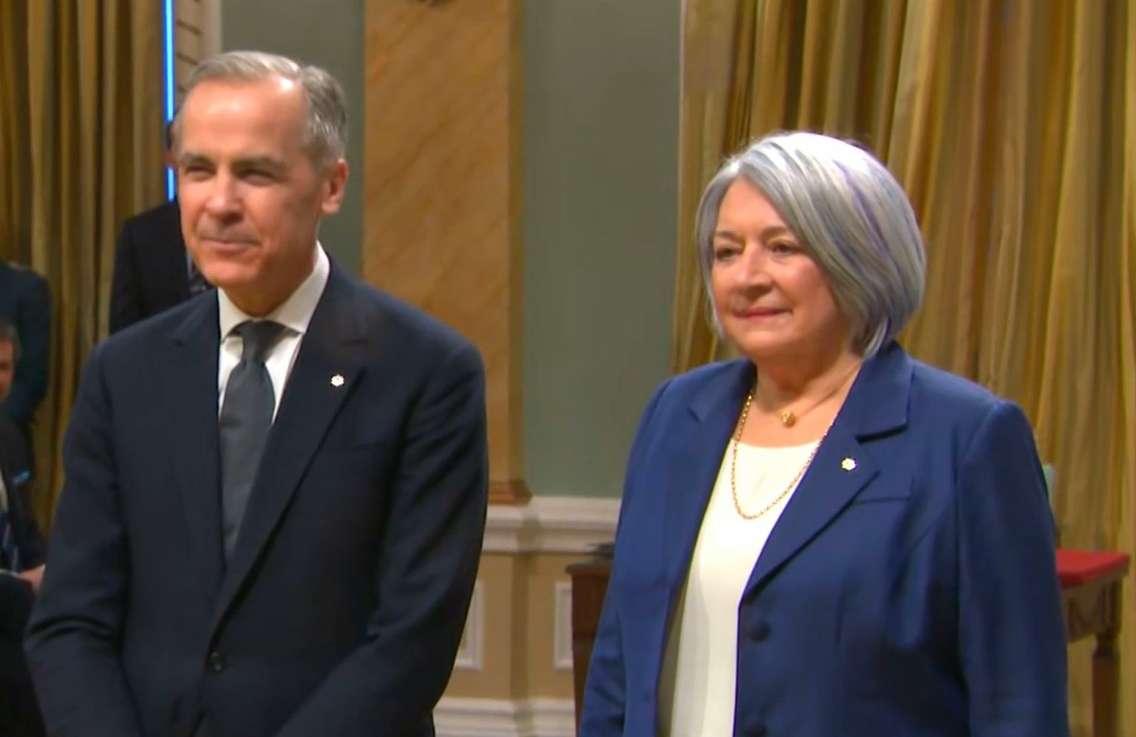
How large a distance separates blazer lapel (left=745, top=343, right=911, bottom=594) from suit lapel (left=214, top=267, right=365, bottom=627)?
0.61m

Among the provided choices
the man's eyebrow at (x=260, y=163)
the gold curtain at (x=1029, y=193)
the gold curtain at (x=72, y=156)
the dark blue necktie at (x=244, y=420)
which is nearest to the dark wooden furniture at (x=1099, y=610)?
the gold curtain at (x=1029, y=193)

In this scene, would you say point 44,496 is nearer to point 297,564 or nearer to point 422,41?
point 422,41

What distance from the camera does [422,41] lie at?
5637 mm

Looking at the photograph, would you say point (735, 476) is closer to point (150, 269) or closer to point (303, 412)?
point (303, 412)

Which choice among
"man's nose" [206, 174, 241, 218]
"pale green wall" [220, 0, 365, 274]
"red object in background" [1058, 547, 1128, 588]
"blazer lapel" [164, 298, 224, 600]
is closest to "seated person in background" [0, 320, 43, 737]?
"blazer lapel" [164, 298, 224, 600]

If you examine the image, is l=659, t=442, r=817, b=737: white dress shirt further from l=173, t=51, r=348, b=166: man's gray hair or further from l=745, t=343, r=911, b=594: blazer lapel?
l=173, t=51, r=348, b=166: man's gray hair

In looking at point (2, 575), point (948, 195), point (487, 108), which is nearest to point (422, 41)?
point (487, 108)

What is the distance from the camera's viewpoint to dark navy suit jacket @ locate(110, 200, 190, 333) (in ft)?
18.6

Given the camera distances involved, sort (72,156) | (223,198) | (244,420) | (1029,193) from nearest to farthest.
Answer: (223,198)
(244,420)
(1029,193)
(72,156)

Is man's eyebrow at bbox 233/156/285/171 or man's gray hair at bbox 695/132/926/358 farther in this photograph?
man's eyebrow at bbox 233/156/285/171

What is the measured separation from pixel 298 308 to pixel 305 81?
0.95ft

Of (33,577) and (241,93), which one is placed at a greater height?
(241,93)

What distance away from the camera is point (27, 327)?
5879 millimetres

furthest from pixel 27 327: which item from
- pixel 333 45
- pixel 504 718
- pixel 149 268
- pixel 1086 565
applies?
pixel 1086 565
